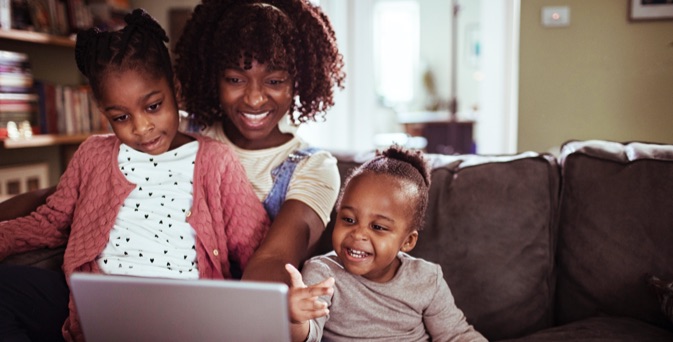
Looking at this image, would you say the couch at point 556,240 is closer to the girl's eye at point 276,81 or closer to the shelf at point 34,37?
the girl's eye at point 276,81

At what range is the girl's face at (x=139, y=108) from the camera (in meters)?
1.22

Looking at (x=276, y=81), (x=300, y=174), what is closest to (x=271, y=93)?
(x=276, y=81)

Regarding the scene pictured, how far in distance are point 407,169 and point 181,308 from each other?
2.14 feet

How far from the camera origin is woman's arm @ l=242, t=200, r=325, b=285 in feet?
3.84

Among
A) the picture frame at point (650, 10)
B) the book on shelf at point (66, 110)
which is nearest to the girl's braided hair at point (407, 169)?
the picture frame at point (650, 10)

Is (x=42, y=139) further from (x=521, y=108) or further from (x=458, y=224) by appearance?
(x=521, y=108)

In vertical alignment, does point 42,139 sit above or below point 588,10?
below

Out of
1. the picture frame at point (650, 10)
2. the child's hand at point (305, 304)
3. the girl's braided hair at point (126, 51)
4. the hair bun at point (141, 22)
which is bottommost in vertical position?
the child's hand at point (305, 304)

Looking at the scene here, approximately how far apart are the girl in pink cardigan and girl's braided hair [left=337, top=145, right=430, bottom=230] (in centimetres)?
30

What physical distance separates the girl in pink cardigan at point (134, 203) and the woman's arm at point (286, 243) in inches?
3.7

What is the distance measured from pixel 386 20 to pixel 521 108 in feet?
18.0

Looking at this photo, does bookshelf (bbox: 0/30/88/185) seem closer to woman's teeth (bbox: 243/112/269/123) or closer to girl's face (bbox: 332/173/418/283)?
woman's teeth (bbox: 243/112/269/123)

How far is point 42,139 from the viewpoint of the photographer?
292 cm

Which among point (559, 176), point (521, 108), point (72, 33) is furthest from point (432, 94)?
point (559, 176)
